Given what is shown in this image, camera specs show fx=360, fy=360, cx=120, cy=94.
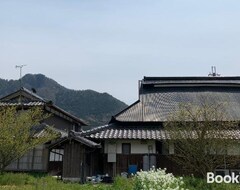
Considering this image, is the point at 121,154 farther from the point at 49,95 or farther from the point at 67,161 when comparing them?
the point at 49,95

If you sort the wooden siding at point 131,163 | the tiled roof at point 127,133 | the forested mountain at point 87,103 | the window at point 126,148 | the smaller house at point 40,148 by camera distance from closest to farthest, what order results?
the wooden siding at point 131,163 < the tiled roof at point 127,133 < the window at point 126,148 < the smaller house at point 40,148 < the forested mountain at point 87,103

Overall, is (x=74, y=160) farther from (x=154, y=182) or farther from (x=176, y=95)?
(x=154, y=182)

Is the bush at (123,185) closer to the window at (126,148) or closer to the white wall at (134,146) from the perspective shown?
the white wall at (134,146)

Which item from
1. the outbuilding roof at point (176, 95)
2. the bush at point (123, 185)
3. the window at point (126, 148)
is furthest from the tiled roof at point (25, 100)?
the bush at point (123, 185)

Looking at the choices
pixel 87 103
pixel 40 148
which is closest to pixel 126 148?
pixel 40 148

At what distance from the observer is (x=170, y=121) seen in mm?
17719

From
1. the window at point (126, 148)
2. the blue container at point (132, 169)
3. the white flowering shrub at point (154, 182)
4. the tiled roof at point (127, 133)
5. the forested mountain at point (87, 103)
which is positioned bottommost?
the white flowering shrub at point (154, 182)

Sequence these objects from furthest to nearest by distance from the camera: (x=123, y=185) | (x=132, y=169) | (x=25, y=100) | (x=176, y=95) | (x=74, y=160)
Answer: (x=176, y=95) → (x=25, y=100) → (x=132, y=169) → (x=74, y=160) → (x=123, y=185)

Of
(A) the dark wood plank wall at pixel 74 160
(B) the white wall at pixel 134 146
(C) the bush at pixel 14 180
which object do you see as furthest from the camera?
(B) the white wall at pixel 134 146

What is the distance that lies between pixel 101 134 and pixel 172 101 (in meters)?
7.44

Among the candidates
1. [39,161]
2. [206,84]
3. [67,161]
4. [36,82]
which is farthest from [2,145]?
[36,82]

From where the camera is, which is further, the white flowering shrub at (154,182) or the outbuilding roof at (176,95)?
the outbuilding roof at (176,95)

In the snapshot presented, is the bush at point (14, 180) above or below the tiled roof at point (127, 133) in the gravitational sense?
below

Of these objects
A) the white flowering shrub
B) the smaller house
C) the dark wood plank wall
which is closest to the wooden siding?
the dark wood plank wall
